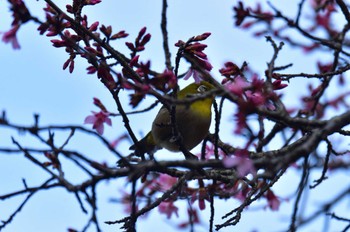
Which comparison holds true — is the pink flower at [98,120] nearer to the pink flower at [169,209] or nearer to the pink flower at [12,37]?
the pink flower at [12,37]

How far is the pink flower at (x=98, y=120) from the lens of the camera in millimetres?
3985

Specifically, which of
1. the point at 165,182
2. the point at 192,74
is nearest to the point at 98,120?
the point at 192,74

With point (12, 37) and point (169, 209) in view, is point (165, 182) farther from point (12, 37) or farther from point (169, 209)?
point (12, 37)

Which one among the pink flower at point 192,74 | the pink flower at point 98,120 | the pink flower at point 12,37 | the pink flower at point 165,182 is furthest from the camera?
the pink flower at point 165,182

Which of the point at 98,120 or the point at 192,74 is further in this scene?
the point at 192,74

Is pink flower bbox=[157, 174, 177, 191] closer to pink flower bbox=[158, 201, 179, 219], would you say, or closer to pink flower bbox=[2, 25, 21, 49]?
pink flower bbox=[158, 201, 179, 219]

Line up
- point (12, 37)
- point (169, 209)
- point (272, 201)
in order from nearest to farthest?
point (12, 37) → point (272, 201) → point (169, 209)

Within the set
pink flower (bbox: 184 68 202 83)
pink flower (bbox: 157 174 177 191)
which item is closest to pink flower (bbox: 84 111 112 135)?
pink flower (bbox: 184 68 202 83)

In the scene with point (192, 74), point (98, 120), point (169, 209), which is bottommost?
point (98, 120)

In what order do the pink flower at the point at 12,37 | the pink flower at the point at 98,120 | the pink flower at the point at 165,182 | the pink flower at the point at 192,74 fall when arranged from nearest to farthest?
the pink flower at the point at 12,37 < the pink flower at the point at 98,120 < the pink flower at the point at 192,74 < the pink flower at the point at 165,182

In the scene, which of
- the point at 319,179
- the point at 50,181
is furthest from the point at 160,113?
the point at 50,181

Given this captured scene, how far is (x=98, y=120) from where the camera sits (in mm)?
4027

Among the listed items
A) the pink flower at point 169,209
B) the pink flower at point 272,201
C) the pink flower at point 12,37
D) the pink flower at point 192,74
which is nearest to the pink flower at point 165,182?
the pink flower at point 169,209

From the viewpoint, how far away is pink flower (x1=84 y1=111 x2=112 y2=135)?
13.1 ft
